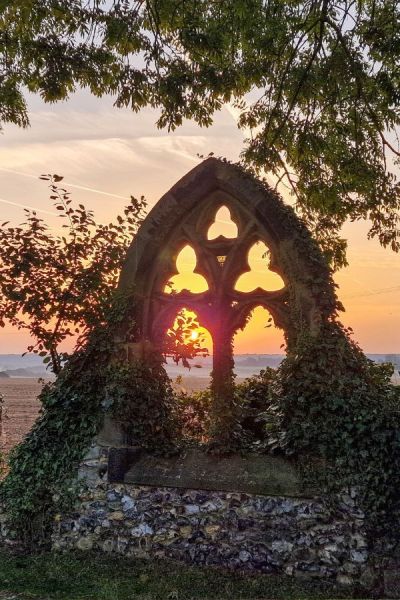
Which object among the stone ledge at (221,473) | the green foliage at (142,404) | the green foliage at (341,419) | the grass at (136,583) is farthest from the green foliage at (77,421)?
the green foliage at (341,419)

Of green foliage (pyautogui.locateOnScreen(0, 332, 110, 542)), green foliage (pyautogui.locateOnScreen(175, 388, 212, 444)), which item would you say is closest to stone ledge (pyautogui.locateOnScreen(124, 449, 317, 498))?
green foliage (pyautogui.locateOnScreen(175, 388, 212, 444))

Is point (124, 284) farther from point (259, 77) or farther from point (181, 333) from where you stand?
point (259, 77)

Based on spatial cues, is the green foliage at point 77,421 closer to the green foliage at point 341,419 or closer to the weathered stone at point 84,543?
the weathered stone at point 84,543

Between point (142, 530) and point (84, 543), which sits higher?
point (142, 530)

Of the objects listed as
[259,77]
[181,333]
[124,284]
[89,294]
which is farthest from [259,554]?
[259,77]

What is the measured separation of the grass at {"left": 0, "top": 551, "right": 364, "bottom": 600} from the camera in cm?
525

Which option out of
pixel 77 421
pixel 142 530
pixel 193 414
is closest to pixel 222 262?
pixel 193 414

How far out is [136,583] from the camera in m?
5.57

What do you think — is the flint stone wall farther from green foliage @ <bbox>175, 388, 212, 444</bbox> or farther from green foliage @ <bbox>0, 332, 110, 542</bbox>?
green foliage @ <bbox>175, 388, 212, 444</bbox>

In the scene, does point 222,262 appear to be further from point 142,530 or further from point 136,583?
point 136,583

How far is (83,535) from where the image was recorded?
6.51 meters

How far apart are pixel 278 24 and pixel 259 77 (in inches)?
31.9

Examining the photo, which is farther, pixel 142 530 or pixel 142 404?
pixel 142 404

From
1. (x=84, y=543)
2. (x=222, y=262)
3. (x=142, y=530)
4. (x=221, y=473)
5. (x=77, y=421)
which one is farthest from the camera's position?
(x=222, y=262)
